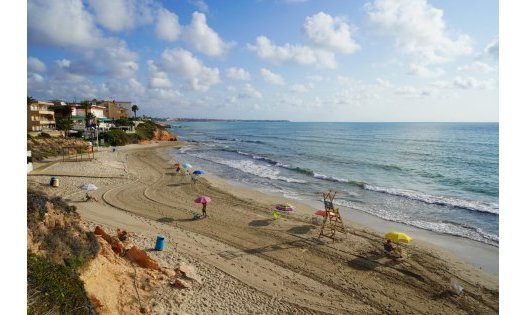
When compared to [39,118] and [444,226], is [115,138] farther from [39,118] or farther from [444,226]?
[444,226]

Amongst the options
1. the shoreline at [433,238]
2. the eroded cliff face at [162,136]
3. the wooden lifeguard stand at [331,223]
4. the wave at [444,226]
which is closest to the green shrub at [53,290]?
the wooden lifeguard stand at [331,223]

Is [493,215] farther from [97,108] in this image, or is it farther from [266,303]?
[97,108]

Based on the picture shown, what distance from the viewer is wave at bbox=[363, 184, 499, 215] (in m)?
24.1

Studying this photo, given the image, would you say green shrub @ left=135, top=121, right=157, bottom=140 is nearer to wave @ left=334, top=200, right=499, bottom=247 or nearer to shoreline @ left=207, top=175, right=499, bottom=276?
shoreline @ left=207, top=175, right=499, bottom=276

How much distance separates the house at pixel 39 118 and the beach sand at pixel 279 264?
1486 inches

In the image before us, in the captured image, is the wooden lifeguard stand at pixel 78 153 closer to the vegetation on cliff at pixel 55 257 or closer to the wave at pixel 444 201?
the vegetation on cliff at pixel 55 257

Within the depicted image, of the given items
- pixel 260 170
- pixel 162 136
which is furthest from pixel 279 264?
pixel 162 136

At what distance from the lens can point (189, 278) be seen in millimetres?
12102

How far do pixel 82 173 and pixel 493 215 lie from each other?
33.8 m

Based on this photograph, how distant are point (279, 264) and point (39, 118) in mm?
59623

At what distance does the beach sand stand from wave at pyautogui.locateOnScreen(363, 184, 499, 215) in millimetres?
9128

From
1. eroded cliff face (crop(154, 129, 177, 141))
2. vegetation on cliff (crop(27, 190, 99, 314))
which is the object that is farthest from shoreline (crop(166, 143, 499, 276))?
eroded cliff face (crop(154, 129, 177, 141))

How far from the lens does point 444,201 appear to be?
2603cm

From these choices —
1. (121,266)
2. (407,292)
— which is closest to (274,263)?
(407,292)
